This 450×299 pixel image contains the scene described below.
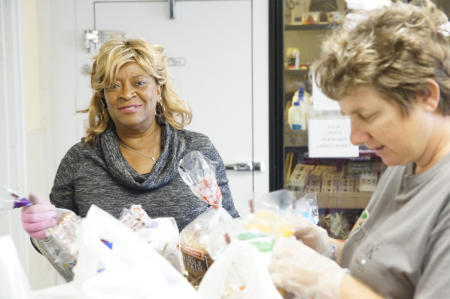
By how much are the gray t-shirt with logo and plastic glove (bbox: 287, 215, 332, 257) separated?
0.52ft

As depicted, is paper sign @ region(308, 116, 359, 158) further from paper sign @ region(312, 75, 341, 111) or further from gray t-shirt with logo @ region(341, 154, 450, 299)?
gray t-shirt with logo @ region(341, 154, 450, 299)

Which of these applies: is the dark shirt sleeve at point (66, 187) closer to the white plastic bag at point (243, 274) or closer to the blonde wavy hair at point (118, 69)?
the blonde wavy hair at point (118, 69)

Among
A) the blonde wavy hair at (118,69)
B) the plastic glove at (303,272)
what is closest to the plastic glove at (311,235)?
the plastic glove at (303,272)

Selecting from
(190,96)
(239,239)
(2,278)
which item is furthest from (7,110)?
(239,239)

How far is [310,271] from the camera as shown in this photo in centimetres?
90

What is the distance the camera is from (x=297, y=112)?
10.1 ft

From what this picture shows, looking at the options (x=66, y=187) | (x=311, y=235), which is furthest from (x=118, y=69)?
(x=311, y=235)

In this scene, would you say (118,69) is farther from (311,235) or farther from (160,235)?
(311,235)

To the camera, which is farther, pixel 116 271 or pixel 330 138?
pixel 330 138

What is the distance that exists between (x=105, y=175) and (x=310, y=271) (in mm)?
951

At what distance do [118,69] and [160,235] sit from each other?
711mm

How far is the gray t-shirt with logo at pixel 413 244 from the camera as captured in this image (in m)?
0.75

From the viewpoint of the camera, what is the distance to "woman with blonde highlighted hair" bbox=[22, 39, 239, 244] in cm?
162

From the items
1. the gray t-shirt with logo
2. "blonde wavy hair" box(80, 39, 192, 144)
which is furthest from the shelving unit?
the gray t-shirt with logo
